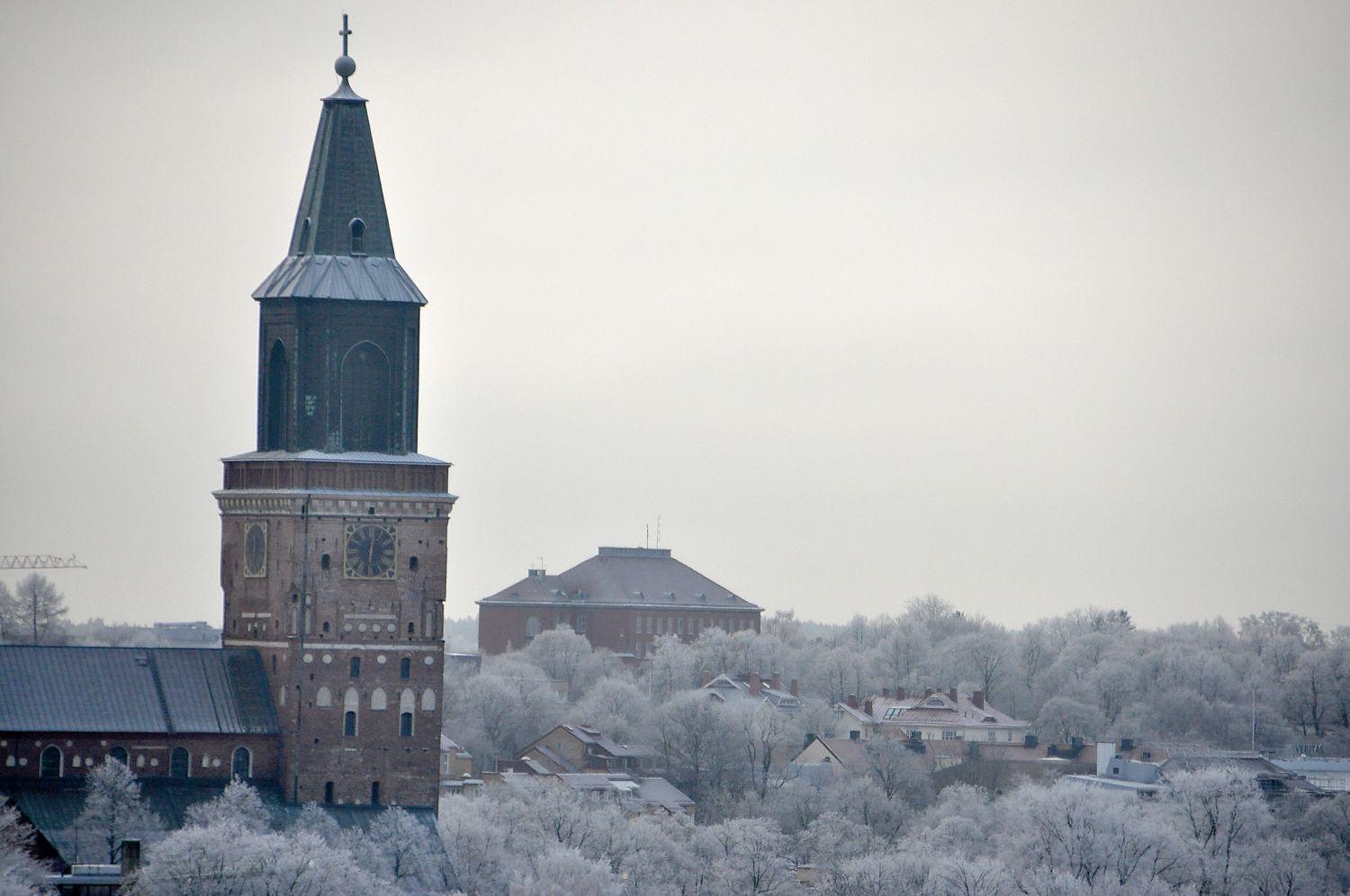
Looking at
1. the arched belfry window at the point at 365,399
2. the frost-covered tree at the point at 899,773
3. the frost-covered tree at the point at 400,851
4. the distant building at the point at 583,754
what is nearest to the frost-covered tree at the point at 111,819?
the frost-covered tree at the point at 400,851

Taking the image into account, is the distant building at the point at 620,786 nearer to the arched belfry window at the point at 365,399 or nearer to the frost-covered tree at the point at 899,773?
the frost-covered tree at the point at 899,773

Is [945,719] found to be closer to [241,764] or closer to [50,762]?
[241,764]

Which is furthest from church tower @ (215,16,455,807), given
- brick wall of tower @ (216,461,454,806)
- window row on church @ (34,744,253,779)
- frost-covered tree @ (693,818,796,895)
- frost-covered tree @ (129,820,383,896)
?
frost-covered tree @ (693,818,796,895)

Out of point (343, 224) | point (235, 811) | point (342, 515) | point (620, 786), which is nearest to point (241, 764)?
point (235, 811)

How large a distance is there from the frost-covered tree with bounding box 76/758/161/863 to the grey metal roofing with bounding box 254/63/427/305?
16099 mm

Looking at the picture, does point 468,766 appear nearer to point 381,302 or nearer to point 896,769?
point 896,769

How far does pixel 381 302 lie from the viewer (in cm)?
9150

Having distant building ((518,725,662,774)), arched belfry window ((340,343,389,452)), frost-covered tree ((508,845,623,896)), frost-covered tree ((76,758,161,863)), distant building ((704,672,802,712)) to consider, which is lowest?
frost-covered tree ((508,845,623,896))

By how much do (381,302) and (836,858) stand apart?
45357 mm

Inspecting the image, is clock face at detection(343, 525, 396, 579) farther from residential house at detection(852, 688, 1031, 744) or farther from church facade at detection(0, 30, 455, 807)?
residential house at detection(852, 688, 1031, 744)

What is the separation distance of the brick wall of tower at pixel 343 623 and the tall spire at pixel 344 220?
5727 millimetres

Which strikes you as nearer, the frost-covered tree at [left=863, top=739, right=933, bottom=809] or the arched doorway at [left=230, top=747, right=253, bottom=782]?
the arched doorway at [left=230, top=747, right=253, bottom=782]

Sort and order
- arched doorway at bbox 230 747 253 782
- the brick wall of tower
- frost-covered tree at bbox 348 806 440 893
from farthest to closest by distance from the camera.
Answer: the brick wall of tower → arched doorway at bbox 230 747 253 782 → frost-covered tree at bbox 348 806 440 893

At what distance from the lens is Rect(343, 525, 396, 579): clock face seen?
90.7 metres
